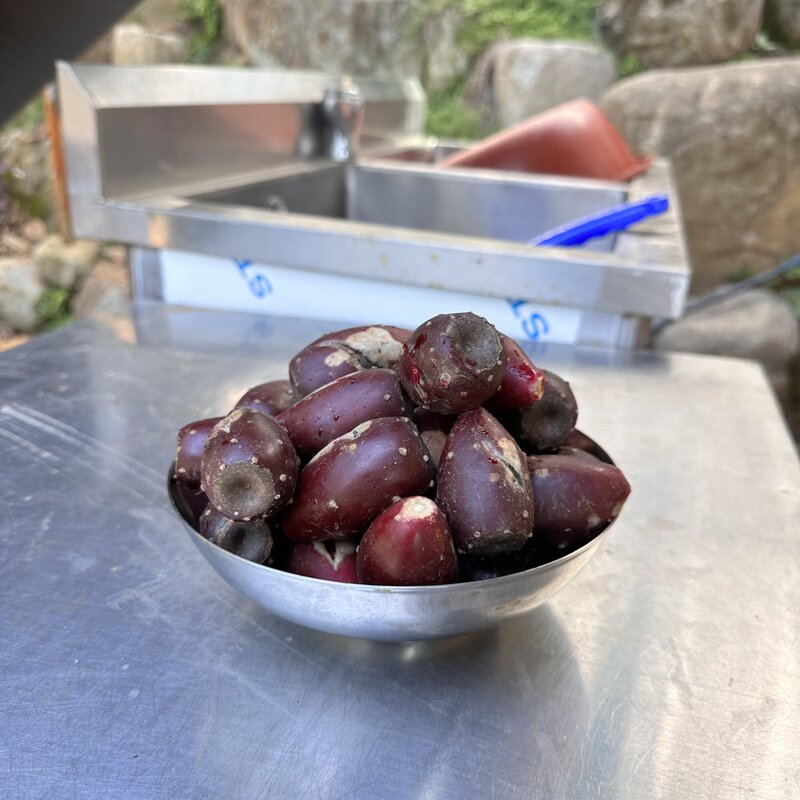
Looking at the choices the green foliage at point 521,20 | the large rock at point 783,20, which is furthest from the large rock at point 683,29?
the green foliage at point 521,20

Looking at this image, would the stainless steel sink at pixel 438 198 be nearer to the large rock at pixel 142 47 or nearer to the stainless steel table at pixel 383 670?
the stainless steel table at pixel 383 670

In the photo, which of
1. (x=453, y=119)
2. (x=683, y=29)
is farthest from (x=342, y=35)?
(x=683, y=29)

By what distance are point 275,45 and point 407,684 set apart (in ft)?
20.6

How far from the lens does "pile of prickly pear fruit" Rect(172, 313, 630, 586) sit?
524mm

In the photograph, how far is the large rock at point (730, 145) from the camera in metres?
3.55

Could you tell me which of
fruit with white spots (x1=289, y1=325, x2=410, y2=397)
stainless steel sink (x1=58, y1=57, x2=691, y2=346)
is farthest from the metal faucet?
fruit with white spots (x1=289, y1=325, x2=410, y2=397)

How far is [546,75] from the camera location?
466 cm

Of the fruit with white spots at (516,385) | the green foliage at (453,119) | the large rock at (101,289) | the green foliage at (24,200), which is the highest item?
the fruit with white spots at (516,385)

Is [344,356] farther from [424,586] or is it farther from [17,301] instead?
[17,301]

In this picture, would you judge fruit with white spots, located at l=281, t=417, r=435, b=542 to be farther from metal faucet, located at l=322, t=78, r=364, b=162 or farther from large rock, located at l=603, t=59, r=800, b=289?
large rock, located at l=603, t=59, r=800, b=289

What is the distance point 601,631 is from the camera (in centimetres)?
68

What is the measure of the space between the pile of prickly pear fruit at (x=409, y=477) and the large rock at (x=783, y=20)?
5405mm

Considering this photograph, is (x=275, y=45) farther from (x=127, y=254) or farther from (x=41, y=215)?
(x=127, y=254)

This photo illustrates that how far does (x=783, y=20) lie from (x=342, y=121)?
418 centimetres
